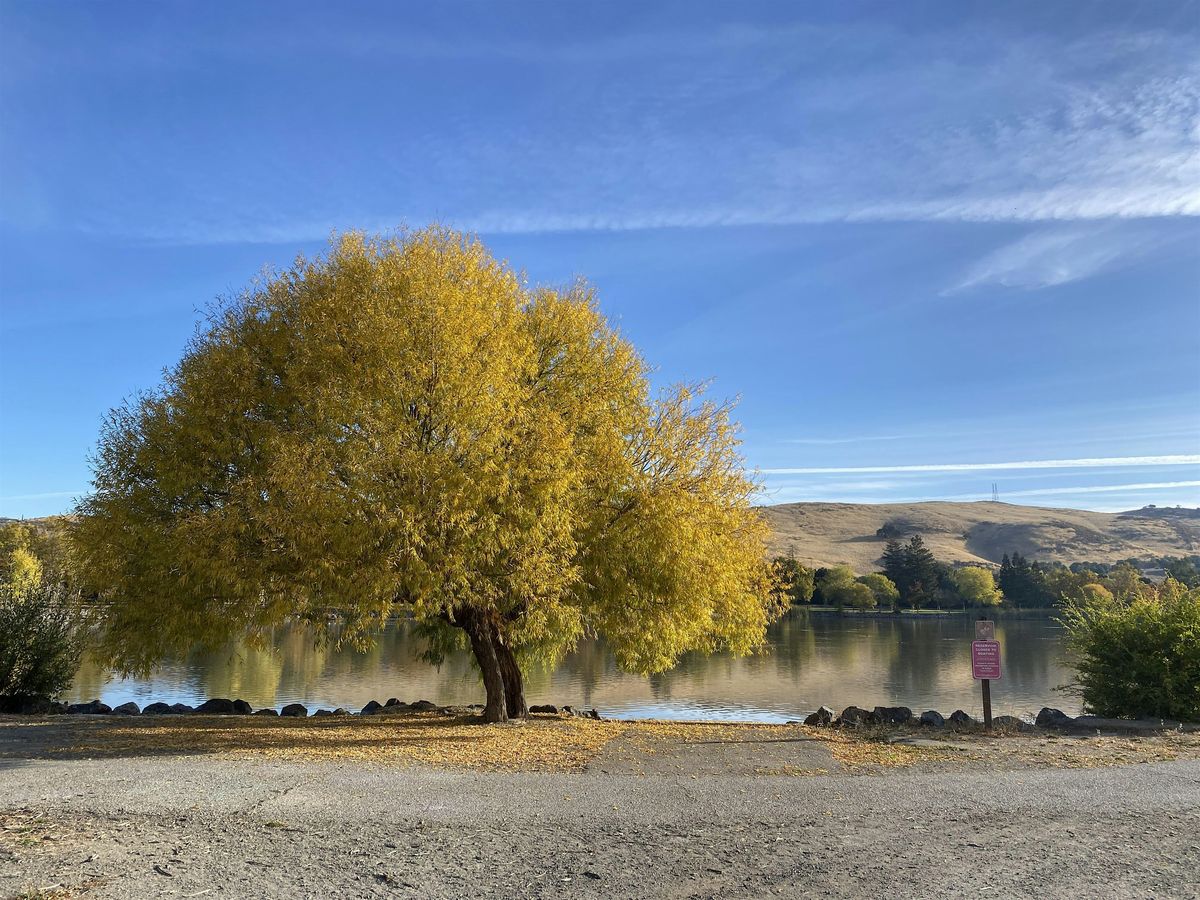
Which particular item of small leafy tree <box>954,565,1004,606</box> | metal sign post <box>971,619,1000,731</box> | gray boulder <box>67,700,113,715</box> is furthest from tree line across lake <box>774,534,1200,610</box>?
gray boulder <box>67,700,113,715</box>

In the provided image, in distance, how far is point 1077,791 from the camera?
971cm

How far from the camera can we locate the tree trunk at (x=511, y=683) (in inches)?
742

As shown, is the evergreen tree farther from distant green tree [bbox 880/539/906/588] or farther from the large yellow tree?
the large yellow tree

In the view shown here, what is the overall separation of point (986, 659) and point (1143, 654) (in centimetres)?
378

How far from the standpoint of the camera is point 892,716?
1808 centimetres

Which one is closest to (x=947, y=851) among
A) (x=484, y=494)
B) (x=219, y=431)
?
(x=484, y=494)

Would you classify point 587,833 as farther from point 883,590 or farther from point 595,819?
point 883,590

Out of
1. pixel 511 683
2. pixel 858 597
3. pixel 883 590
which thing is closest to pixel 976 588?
pixel 883 590

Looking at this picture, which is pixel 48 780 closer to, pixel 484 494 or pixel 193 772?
pixel 193 772

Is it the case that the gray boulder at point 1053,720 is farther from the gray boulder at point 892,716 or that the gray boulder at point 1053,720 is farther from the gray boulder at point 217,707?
the gray boulder at point 217,707

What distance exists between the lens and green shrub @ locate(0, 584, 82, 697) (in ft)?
63.9

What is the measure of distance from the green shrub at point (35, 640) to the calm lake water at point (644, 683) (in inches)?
143

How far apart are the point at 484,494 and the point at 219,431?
5471 millimetres

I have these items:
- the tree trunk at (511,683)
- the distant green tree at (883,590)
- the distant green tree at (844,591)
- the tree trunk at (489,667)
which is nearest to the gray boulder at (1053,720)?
the tree trunk at (511,683)
